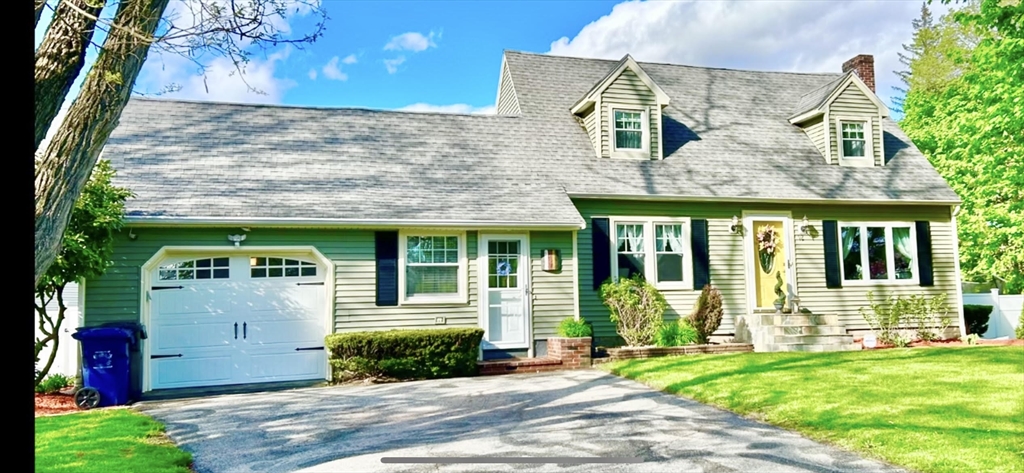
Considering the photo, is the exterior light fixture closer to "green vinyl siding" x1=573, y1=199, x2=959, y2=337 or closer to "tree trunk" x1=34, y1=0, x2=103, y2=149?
"green vinyl siding" x1=573, y1=199, x2=959, y2=337

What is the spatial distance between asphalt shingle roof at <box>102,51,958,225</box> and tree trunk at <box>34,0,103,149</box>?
6894mm

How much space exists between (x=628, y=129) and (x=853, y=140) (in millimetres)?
5510

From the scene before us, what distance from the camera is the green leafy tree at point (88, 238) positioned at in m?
9.08

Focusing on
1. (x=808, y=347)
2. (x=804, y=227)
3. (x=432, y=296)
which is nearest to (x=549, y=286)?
(x=432, y=296)

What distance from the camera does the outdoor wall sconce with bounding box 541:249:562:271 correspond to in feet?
40.7

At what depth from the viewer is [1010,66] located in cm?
1263

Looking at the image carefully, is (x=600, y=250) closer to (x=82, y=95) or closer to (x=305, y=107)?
(x=305, y=107)

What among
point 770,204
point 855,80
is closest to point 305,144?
point 770,204

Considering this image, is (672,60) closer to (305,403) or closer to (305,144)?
(305,144)

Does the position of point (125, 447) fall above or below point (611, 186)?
below

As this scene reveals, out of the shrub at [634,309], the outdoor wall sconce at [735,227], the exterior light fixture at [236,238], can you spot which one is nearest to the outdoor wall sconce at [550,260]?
the shrub at [634,309]

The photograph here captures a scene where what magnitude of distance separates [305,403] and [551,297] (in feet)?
16.4

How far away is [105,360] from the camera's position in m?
9.45

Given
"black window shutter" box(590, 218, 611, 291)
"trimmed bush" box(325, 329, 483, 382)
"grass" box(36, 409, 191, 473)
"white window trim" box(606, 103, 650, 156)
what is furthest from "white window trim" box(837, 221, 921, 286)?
"grass" box(36, 409, 191, 473)
